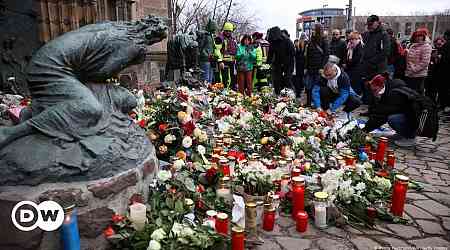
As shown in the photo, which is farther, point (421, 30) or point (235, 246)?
point (421, 30)

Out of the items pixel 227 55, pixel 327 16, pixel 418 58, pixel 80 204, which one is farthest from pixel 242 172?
pixel 327 16

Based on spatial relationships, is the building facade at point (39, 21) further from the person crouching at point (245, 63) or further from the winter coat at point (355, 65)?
the winter coat at point (355, 65)

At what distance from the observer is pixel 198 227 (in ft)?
7.62

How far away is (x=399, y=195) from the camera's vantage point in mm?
2971

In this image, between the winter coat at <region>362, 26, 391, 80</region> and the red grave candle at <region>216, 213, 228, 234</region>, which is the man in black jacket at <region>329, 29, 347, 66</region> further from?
the red grave candle at <region>216, 213, 228, 234</region>

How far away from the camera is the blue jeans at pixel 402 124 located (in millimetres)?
5207

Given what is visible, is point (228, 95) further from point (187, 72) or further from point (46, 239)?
point (46, 239)

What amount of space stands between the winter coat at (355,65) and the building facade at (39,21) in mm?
4701

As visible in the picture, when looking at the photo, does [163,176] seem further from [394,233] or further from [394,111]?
[394,111]

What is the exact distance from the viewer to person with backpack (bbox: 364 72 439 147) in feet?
16.2

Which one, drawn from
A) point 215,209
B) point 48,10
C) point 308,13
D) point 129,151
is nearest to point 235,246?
point 215,209

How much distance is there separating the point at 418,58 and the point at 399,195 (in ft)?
15.4

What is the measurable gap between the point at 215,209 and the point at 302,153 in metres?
1.47

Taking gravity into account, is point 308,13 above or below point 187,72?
above
